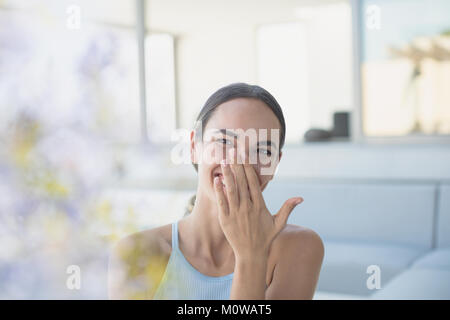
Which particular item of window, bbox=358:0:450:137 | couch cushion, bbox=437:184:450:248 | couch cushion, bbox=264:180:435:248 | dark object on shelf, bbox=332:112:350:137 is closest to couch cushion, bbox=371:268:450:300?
couch cushion, bbox=264:180:435:248

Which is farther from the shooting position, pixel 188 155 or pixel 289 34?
pixel 289 34

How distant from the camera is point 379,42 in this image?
7.30 feet

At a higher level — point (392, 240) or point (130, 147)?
point (130, 147)

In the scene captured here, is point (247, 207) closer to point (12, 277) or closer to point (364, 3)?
point (12, 277)

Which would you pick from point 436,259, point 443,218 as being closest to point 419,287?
point 436,259

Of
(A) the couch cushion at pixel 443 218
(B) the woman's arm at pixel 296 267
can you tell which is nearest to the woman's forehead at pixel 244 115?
(B) the woman's arm at pixel 296 267

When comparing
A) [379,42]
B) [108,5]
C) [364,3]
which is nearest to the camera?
[108,5]

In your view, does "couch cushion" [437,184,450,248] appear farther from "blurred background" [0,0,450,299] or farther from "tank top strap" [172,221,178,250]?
"tank top strap" [172,221,178,250]

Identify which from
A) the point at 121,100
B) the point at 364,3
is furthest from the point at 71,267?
the point at 364,3

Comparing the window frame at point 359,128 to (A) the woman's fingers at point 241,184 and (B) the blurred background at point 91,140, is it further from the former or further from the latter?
(A) the woman's fingers at point 241,184

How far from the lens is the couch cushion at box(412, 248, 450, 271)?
0.98 meters

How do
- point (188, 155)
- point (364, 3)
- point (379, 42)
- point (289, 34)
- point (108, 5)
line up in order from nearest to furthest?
point (188, 155), point (108, 5), point (289, 34), point (364, 3), point (379, 42)

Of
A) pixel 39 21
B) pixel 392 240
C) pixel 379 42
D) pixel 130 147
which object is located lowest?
pixel 392 240

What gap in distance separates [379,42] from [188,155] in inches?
75.9
